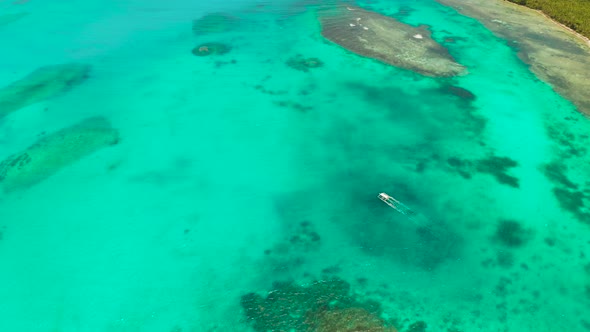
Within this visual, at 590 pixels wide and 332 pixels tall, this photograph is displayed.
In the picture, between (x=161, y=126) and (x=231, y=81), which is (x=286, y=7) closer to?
(x=231, y=81)

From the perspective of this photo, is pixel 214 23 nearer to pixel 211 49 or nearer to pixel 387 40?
pixel 211 49

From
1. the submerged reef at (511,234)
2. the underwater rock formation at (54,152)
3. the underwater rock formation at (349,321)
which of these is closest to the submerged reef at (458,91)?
the submerged reef at (511,234)

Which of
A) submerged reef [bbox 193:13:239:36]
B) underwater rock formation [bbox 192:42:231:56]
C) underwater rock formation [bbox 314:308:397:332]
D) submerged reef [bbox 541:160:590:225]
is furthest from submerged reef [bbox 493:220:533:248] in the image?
submerged reef [bbox 193:13:239:36]

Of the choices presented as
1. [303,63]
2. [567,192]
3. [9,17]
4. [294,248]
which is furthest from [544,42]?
[9,17]

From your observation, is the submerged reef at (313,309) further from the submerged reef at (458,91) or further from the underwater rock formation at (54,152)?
the submerged reef at (458,91)

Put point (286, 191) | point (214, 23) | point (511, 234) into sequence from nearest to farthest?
point (511, 234)
point (286, 191)
point (214, 23)

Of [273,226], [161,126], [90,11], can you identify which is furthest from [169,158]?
[90,11]
